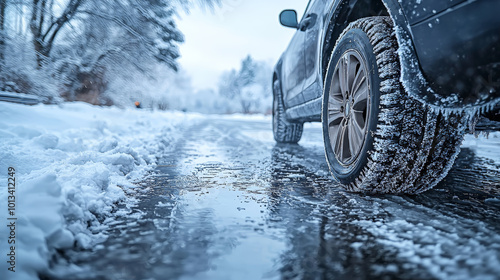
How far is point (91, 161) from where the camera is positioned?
8.24ft

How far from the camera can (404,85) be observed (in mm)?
1529

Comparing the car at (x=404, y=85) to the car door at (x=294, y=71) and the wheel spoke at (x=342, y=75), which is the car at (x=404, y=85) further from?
the car door at (x=294, y=71)

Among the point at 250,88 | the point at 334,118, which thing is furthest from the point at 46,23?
the point at 250,88

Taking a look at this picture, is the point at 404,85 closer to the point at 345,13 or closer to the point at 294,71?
the point at 345,13

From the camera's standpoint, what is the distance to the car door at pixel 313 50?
2.72 m

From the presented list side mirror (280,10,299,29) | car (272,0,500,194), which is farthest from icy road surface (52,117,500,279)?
side mirror (280,10,299,29)

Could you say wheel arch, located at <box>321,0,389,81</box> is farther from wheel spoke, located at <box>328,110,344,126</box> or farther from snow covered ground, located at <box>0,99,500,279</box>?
snow covered ground, located at <box>0,99,500,279</box>

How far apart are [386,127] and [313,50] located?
142 cm

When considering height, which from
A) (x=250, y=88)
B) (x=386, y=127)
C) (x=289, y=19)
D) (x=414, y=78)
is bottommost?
(x=386, y=127)

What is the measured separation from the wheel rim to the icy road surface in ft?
0.98

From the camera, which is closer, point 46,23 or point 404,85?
point 404,85

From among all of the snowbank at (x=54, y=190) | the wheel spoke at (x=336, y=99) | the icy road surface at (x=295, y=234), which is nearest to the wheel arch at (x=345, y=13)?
the wheel spoke at (x=336, y=99)

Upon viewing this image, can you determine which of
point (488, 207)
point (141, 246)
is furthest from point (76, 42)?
point (488, 207)

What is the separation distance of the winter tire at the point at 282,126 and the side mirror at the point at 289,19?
168 cm
